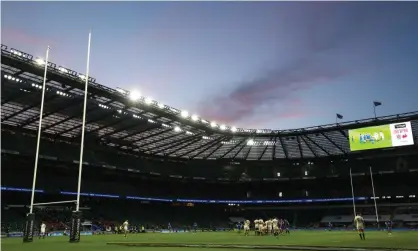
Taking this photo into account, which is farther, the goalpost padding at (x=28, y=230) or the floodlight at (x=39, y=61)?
the floodlight at (x=39, y=61)

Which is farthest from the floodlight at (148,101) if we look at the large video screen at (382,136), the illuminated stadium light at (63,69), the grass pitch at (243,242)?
the large video screen at (382,136)

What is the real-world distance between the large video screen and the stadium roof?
11.2 ft

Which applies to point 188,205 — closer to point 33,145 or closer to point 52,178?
point 52,178

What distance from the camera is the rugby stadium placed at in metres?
45.5

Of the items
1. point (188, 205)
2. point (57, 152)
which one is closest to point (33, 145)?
point (57, 152)

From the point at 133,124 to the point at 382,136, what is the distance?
35674 mm

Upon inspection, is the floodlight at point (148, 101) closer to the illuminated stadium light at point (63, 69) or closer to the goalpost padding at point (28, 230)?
the illuminated stadium light at point (63, 69)

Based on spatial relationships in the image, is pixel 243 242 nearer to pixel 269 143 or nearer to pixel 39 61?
pixel 39 61

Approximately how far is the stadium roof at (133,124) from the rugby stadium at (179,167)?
6.7 inches

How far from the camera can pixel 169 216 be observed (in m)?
76.2

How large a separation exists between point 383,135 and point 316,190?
102ft

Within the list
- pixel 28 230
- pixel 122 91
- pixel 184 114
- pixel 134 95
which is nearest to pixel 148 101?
pixel 134 95

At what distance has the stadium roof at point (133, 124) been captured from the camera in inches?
1548

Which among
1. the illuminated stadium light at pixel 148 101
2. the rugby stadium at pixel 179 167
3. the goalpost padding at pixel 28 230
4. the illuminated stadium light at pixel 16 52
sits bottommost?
the goalpost padding at pixel 28 230
